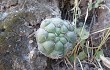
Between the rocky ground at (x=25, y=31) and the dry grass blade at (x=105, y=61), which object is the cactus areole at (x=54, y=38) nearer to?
the rocky ground at (x=25, y=31)

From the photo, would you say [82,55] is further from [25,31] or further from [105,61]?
[25,31]

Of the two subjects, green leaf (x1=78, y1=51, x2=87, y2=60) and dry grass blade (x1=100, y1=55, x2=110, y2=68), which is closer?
dry grass blade (x1=100, y1=55, x2=110, y2=68)

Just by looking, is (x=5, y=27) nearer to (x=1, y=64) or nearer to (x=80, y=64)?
(x=1, y=64)

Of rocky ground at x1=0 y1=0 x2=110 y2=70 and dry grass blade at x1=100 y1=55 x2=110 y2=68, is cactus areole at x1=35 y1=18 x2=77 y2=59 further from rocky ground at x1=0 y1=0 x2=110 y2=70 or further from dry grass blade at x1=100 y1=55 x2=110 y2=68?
dry grass blade at x1=100 y1=55 x2=110 y2=68

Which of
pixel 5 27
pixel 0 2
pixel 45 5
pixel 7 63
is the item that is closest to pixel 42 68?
pixel 7 63

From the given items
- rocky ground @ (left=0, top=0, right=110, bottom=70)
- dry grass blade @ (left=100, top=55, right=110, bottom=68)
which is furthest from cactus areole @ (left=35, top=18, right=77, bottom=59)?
dry grass blade @ (left=100, top=55, right=110, bottom=68)

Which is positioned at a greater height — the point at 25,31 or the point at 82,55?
the point at 25,31

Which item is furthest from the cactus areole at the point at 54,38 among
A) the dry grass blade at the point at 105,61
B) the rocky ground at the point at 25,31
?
the dry grass blade at the point at 105,61

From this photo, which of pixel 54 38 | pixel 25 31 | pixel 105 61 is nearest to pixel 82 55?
pixel 105 61
